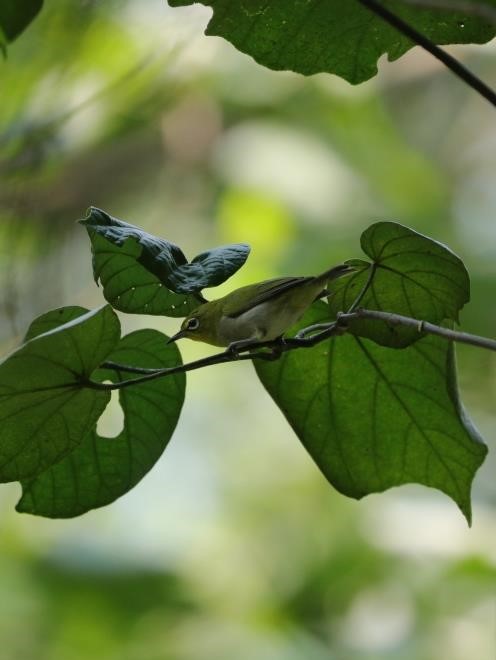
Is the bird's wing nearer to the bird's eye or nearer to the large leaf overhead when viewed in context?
the bird's eye

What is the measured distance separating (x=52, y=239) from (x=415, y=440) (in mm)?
2199

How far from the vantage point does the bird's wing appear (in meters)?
1.01

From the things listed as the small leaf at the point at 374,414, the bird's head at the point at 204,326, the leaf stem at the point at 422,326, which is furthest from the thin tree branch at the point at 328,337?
the bird's head at the point at 204,326

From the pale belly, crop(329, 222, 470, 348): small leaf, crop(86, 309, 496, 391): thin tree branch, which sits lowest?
crop(86, 309, 496, 391): thin tree branch

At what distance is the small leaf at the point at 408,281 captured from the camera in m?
0.85

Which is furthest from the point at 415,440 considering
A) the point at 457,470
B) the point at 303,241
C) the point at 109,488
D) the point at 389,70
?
the point at 389,70

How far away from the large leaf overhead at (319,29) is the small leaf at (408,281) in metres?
0.27

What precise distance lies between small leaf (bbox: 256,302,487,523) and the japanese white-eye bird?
4 cm

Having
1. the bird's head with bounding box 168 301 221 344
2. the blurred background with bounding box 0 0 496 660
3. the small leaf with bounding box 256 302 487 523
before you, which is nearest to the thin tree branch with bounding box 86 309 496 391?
the small leaf with bounding box 256 302 487 523

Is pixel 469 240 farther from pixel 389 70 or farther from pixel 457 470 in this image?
pixel 457 470

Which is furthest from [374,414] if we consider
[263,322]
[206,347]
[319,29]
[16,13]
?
[206,347]

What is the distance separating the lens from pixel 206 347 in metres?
3.62

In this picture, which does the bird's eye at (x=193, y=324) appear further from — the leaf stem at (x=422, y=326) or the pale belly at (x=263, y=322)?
the leaf stem at (x=422, y=326)

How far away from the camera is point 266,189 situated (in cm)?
371
